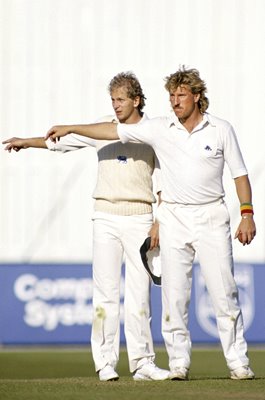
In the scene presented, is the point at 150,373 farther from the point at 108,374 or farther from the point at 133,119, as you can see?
the point at 133,119

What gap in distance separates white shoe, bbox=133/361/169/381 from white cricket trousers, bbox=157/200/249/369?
6.6 inches

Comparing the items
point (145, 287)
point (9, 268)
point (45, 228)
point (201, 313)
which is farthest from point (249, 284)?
point (145, 287)

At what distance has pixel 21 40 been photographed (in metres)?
17.4

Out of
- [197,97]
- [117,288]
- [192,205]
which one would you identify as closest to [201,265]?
[192,205]

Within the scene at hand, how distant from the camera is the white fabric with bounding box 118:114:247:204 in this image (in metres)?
8.04

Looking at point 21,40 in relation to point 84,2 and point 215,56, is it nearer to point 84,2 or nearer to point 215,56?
point 84,2

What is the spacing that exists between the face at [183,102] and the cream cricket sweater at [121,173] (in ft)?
1.48

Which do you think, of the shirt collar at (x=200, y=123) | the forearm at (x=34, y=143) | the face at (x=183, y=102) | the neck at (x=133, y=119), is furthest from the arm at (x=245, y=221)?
the forearm at (x=34, y=143)

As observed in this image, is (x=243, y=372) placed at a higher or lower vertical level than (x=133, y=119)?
lower

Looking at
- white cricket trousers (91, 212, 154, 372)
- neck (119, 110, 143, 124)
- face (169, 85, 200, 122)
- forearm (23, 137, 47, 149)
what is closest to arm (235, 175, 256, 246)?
face (169, 85, 200, 122)

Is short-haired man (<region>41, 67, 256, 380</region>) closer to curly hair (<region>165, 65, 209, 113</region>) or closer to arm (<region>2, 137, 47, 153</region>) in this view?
curly hair (<region>165, 65, 209, 113</region>)

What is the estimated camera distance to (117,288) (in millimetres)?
8516

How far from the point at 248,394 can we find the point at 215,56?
10614 millimetres

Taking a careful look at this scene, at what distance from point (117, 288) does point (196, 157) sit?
1.01 m
